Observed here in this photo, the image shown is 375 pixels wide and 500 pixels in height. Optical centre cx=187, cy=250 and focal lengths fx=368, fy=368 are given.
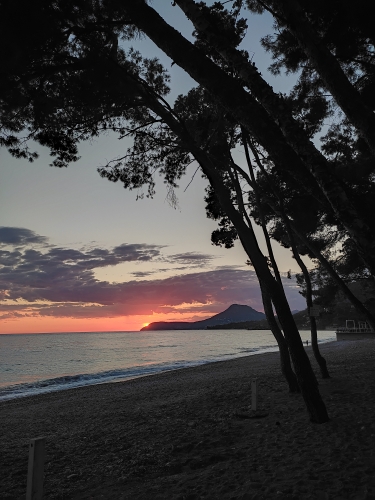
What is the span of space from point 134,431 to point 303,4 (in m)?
8.85

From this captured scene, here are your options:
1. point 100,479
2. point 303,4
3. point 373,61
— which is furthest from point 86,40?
point 100,479

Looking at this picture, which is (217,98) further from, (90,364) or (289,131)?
(90,364)

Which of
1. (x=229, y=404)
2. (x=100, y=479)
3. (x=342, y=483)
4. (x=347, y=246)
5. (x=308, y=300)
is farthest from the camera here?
(x=347, y=246)

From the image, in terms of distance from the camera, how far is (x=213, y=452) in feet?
18.9

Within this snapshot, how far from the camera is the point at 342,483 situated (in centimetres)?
403

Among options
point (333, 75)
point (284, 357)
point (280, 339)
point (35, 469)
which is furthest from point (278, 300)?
point (35, 469)

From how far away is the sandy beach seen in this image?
4.26 metres

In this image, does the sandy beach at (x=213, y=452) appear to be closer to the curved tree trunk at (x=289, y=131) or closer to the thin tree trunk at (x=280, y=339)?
the thin tree trunk at (x=280, y=339)

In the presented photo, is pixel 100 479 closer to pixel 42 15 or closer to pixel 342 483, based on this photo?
pixel 342 483

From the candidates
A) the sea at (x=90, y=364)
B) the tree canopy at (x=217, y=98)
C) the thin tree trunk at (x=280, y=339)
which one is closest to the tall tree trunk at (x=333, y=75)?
the tree canopy at (x=217, y=98)

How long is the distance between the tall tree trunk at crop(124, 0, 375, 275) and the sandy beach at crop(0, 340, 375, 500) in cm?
263

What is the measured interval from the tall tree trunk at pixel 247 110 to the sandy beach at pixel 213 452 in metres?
2.63

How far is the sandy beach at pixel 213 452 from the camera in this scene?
4.26 metres

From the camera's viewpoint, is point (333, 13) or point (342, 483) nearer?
point (342, 483)
